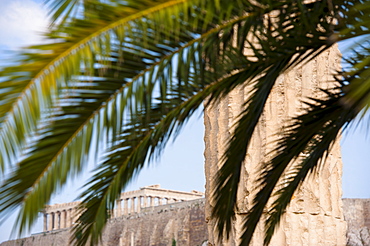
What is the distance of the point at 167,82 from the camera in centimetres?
314

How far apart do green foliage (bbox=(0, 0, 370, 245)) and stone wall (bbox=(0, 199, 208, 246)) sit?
28.7 m

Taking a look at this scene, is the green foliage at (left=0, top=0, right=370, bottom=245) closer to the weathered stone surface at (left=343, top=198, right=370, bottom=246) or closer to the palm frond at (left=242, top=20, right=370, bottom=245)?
the palm frond at (left=242, top=20, right=370, bottom=245)

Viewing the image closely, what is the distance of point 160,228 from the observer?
36750 millimetres

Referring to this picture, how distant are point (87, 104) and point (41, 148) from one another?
0.90 ft

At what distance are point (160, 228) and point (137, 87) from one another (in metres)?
34.2

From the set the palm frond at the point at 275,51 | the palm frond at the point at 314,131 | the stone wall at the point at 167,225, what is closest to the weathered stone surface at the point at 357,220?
the stone wall at the point at 167,225

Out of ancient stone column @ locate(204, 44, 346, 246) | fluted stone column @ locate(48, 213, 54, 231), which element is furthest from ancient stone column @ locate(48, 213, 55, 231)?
ancient stone column @ locate(204, 44, 346, 246)

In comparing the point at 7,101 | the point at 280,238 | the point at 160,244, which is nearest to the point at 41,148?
the point at 7,101

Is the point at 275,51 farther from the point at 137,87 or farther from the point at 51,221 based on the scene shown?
the point at 51,221

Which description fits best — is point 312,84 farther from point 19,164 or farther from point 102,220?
point 19,164

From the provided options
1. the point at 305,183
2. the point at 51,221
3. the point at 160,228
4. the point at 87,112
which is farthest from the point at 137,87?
the point at 51,221

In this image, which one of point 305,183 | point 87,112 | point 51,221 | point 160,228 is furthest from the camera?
point 51,221

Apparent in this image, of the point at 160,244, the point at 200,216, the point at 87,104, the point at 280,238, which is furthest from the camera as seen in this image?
the point at 160,244

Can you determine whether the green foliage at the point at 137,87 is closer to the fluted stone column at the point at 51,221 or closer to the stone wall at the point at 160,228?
the stone wall at the point at 160,228
